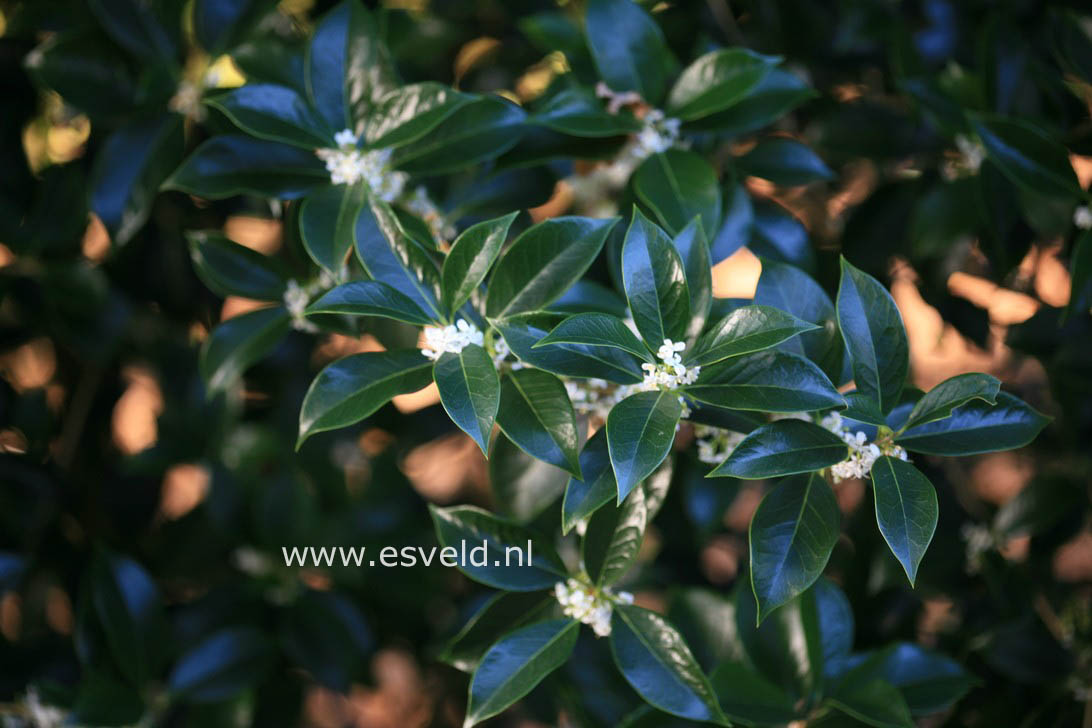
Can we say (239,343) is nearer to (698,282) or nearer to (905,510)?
(698,282)

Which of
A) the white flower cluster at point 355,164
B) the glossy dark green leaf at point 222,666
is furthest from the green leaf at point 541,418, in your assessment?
the glossy dark green leaf at point 222,666

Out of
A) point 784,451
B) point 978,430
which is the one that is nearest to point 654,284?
point 784,451

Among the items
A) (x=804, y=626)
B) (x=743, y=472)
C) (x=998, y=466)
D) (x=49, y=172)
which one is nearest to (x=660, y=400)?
(x=743, y=472)

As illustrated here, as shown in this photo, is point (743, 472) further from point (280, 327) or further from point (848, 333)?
point (280, 327)

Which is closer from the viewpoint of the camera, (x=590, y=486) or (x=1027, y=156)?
(x=590, y=486)

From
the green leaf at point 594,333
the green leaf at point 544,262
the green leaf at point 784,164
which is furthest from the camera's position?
the green leaf at point 784,164

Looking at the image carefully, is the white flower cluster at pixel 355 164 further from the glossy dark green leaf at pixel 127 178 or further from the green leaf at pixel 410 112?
the glossy dark green leaf at pixel 127 178
